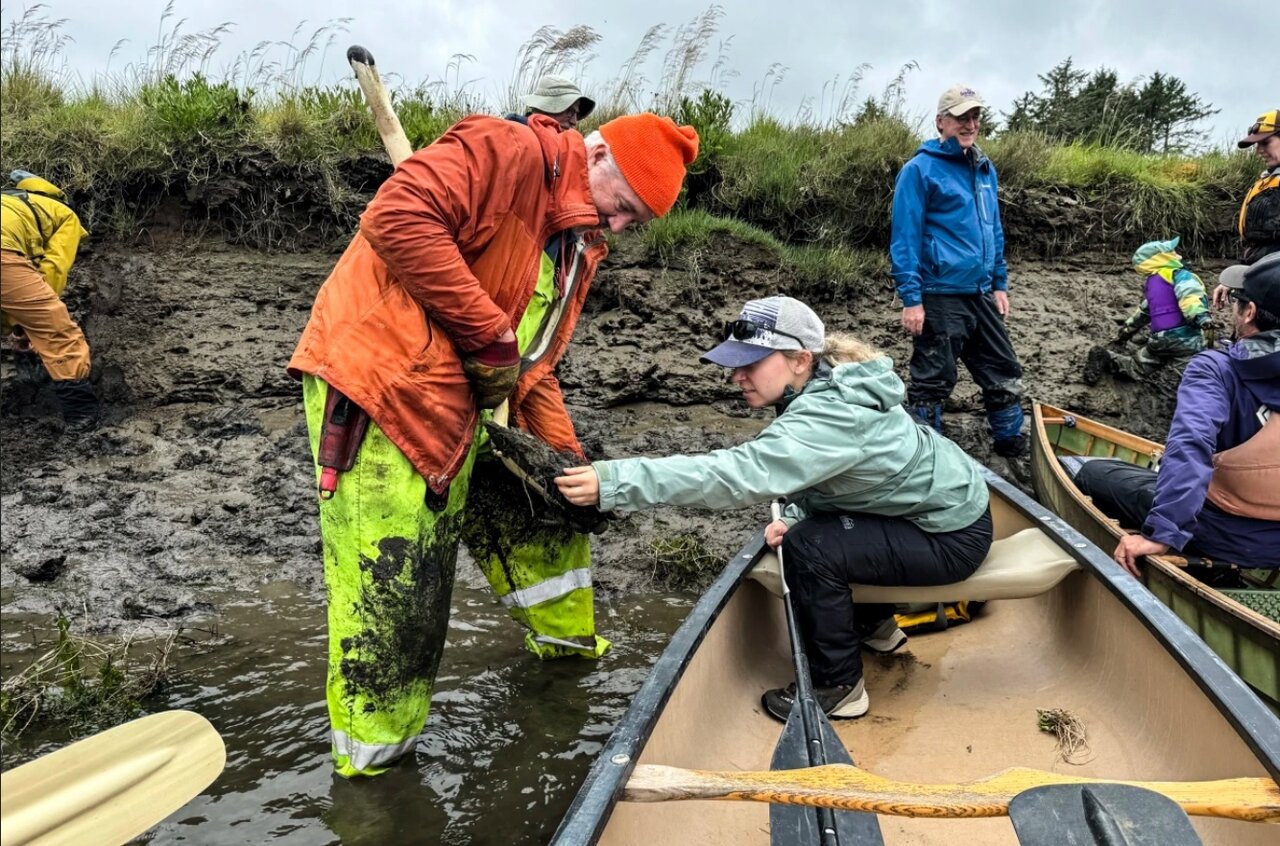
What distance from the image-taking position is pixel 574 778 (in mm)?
3043

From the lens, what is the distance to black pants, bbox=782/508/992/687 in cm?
299

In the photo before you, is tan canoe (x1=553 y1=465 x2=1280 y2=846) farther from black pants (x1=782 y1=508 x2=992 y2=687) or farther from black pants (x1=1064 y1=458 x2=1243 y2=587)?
black pants (x1=1064 y1=458 x2=1243 y2=587)

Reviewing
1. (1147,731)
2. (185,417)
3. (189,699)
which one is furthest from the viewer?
(185,417)

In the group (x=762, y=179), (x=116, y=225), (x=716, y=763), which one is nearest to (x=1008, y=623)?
(x=716, y=763)

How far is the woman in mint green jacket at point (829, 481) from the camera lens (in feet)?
8.59

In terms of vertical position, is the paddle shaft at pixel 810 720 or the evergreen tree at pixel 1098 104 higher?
the evergreen tree at pixel 1098 104

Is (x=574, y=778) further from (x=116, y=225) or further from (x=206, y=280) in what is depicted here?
(x=116, y=225)

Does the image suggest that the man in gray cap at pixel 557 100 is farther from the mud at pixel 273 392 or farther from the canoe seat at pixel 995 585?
the canoe seat at pixel 995 585

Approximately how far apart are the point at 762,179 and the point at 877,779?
6549 mm

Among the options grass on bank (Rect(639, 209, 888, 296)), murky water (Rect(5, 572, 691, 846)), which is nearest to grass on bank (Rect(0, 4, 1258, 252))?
grass on bank (Rect(639, 209, 888, 296))

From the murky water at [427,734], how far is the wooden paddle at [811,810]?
87 cm

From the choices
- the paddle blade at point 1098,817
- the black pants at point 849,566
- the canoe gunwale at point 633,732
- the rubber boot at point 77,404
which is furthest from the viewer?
the rubber boot at point 77,404

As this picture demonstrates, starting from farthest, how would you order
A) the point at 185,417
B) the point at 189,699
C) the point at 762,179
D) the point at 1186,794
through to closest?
1. the point at 762,179
2. the point at 185,417
3. the point at 189,699
4. the point at 1186,794

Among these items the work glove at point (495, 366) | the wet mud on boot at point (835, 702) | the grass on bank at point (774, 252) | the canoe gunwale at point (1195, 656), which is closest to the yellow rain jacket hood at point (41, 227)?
the grass on bank at point (774, 252)
